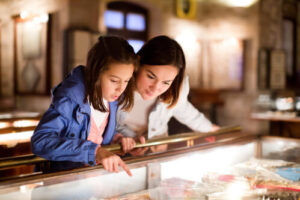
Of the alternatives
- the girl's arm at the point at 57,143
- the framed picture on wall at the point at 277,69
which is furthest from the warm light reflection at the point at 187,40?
the girl's arm at the point at 57,143

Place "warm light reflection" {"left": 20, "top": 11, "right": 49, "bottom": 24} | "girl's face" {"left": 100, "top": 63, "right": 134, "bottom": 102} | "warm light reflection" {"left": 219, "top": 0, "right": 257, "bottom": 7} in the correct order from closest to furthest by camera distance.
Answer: "girl's face" {"left": 100, "top": 63, "right": 134, "bottom": 102}, "warm light reflection" {"left": 20, "top": 11, "right": 49, "bottom": 24}, "warm light reflection" {"left": 219, "top": 0, "right": 257, "bottom": 7}

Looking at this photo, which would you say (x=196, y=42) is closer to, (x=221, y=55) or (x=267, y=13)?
(x=221, y=55)

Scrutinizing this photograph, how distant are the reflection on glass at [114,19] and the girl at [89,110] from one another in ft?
17.4

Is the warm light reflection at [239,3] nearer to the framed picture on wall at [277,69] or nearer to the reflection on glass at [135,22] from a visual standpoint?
the framed picture on wall at [277,69]

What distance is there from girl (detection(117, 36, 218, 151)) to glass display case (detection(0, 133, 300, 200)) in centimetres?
17

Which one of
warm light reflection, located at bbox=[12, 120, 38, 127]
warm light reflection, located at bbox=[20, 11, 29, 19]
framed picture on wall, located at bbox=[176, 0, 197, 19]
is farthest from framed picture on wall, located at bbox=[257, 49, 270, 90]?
warm light reflection, located at bbox=[12, 120, 38, 127]

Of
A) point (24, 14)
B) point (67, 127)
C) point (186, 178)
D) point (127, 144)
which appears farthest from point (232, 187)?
point (24, 14)

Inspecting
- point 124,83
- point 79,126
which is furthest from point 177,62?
point 79,126

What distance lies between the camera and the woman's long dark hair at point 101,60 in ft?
4.86

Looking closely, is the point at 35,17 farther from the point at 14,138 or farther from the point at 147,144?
the point at 147,144

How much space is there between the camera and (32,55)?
6.22 meters

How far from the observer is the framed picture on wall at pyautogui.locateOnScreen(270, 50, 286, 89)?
8086mm

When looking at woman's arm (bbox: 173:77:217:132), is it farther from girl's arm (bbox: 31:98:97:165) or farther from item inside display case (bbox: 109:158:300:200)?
girl's arm (bbox: 31:98:97:165)

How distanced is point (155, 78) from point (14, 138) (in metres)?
1.28
